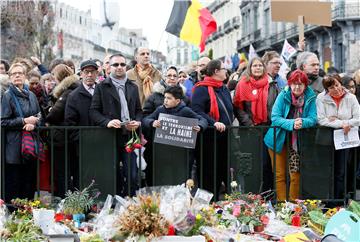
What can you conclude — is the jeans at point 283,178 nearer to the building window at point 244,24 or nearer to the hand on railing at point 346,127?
the hand on railing at point 346,127

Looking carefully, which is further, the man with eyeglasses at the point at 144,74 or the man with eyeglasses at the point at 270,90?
the man with eyeglasses at the point at 144,74

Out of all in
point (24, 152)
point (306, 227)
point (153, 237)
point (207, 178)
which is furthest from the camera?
point (207, 178)

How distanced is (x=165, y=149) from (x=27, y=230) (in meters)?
2.57

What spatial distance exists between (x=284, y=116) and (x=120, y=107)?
6.00 ft

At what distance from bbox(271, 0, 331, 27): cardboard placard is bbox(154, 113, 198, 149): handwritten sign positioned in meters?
4.73

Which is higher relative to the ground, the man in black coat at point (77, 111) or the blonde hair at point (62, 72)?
the blonde hair at point (62, 72)

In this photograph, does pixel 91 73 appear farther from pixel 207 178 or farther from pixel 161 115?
pixel 207 178

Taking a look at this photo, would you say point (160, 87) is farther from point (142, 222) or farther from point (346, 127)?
point (142, 222)

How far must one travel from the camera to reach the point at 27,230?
5.93m

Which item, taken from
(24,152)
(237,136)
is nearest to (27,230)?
(24,152)

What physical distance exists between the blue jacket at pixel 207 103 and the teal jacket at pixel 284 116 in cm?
61

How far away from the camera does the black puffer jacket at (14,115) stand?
812cm

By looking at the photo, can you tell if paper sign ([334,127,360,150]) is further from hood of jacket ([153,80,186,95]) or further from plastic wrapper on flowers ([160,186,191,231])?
plastic wrapper on flowers ([160,186,191,231])

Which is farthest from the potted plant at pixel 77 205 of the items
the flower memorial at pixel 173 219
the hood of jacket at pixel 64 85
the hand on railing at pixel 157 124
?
the hood of jacket at pixel 64 85
